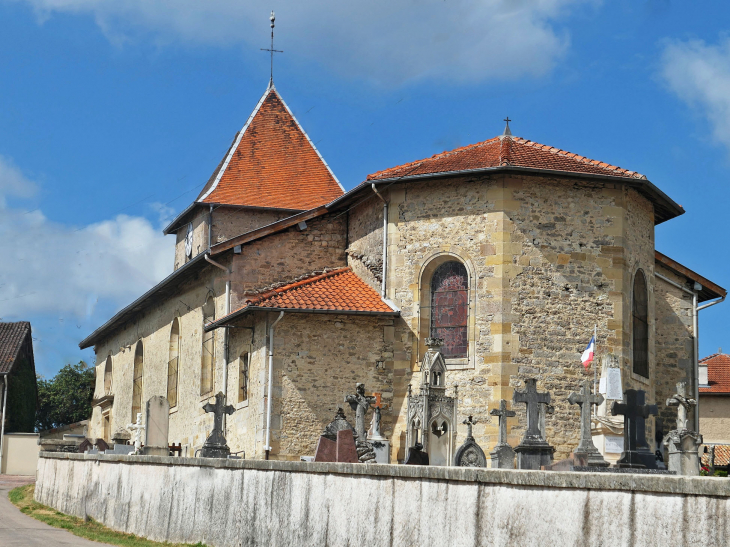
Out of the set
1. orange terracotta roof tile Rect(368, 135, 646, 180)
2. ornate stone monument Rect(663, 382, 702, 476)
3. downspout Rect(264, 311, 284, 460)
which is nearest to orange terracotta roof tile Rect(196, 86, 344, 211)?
orange terracotta roof tile Rect(368, 135, 646, 180)

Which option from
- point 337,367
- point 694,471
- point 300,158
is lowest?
point 694,471

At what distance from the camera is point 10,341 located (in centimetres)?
4253

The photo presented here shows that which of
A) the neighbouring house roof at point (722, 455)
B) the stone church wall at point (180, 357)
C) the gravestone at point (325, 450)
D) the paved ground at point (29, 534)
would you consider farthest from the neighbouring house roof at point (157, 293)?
the neighbouring house roof at point (722, 455)

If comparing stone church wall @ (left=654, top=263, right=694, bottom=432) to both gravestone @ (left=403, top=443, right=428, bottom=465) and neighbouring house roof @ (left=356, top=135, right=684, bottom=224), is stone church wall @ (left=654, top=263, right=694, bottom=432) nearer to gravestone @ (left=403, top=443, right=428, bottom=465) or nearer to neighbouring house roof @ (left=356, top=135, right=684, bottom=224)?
neighbouring house roof @ (left=356, top=135, right=684, bottom=224)

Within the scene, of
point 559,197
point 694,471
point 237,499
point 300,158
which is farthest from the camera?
point 300,158

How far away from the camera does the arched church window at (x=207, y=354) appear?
25.4 metres

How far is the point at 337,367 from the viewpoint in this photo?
21.4 meters

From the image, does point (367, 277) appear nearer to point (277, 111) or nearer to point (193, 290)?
point (193, 290)

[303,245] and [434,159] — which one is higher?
[434,159]

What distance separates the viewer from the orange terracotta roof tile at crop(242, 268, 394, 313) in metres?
21.2

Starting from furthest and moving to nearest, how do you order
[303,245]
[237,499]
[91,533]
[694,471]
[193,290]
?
1. [193,290]
2. [303,245]
3. [91,533]
4. [694,471]
5. [237,499]

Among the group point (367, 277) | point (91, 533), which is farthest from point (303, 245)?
point (91, 533)

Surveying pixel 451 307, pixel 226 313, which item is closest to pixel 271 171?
pixel 226 313

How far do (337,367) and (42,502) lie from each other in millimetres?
6813
